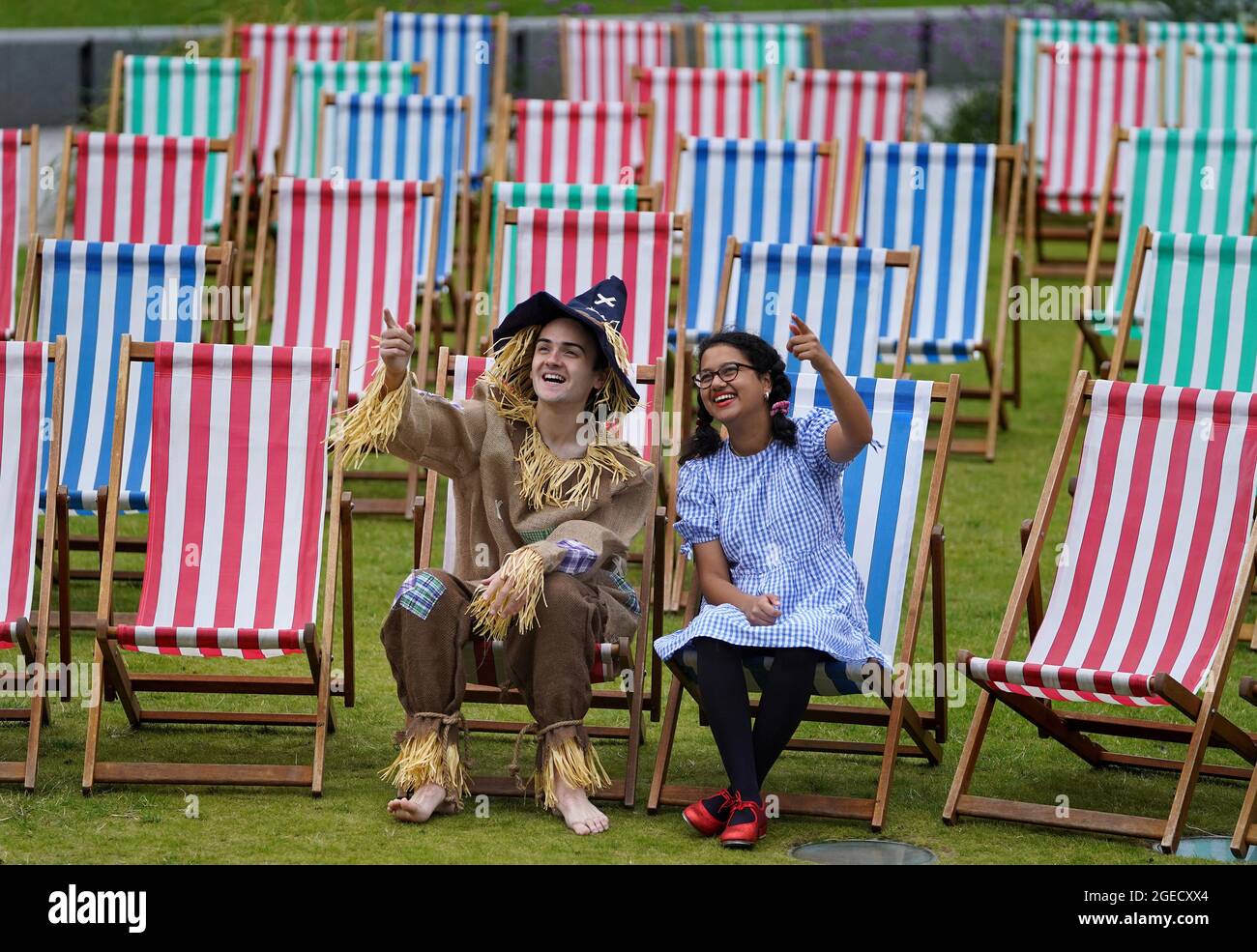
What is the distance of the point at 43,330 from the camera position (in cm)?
572

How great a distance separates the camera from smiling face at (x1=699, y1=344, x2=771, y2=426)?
4.35 metres

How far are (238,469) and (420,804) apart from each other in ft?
3.15

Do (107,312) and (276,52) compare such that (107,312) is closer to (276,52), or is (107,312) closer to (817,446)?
(817,446)

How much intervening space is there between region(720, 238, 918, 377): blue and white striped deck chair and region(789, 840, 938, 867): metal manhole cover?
1.97m

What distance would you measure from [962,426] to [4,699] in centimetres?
395

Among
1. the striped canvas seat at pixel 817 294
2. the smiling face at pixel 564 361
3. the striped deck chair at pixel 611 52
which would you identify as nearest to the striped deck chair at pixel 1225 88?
the striped deck chair at pixel 611 52

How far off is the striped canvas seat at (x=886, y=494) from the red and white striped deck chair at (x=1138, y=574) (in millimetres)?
272

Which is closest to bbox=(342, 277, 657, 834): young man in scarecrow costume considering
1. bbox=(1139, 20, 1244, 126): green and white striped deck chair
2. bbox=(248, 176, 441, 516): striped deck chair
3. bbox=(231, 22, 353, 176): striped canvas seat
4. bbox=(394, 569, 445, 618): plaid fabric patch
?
bbox=(394, 569, 445, 618): plaid fabric patch

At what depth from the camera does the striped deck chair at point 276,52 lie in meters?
9.34

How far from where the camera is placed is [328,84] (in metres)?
8.65

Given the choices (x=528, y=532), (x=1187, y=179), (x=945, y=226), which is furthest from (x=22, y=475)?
(x=1187, y=179)

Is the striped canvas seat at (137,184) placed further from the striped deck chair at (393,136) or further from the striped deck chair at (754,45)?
the striped deck chair at (754,45)
